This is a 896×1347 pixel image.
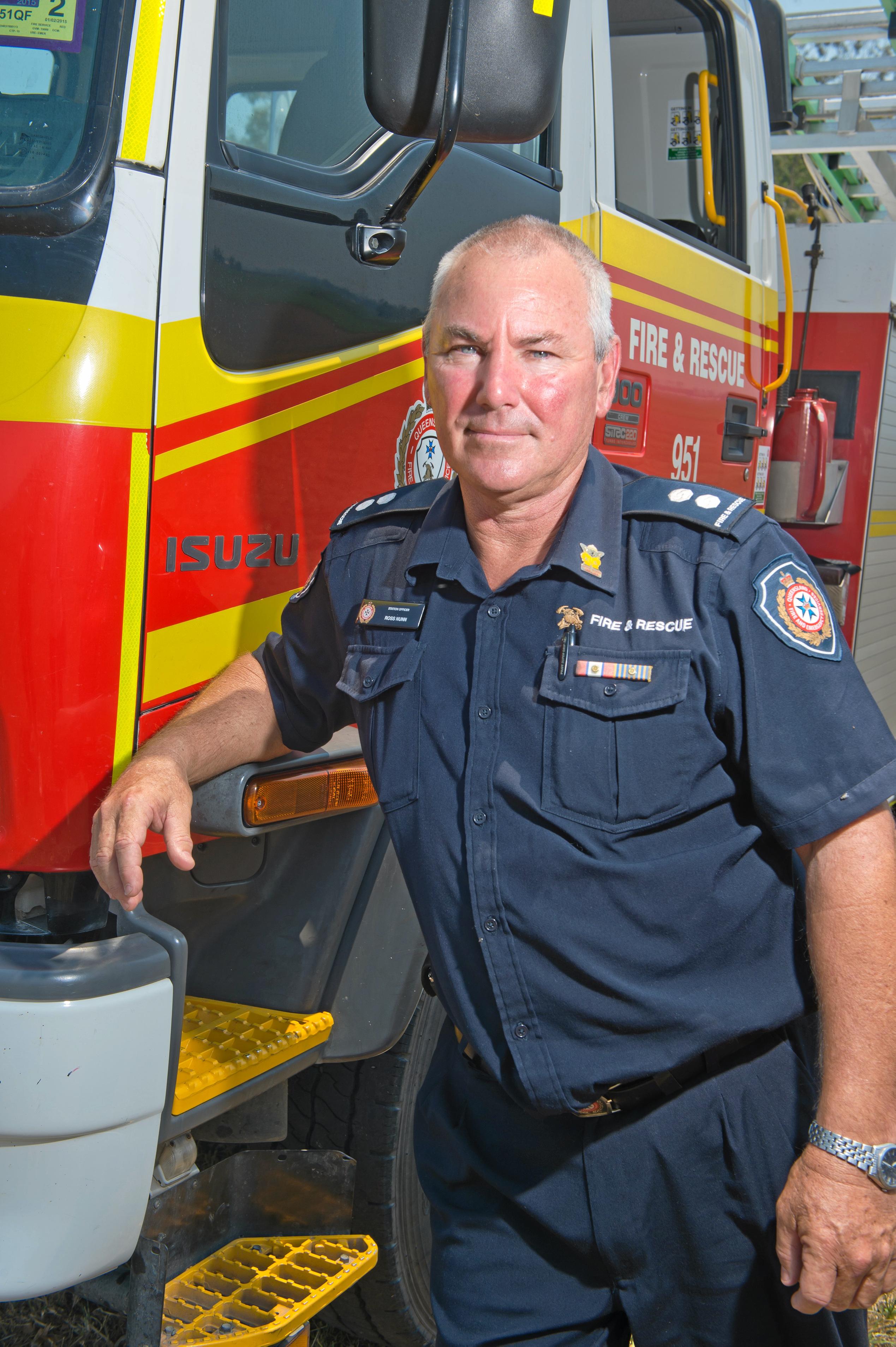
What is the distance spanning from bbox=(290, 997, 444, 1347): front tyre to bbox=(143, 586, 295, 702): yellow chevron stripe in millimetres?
768

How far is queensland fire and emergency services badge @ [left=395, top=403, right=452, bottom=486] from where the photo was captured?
81.0 inches

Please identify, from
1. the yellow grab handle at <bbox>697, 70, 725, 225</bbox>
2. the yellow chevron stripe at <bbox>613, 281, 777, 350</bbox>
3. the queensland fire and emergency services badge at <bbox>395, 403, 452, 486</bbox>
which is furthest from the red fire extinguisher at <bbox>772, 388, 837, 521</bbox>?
the queensland fire and emergency services badge at <bbox>395, 403, 452, 486</bbox>

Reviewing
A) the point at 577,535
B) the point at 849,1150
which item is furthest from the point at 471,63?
the point at 849,1150

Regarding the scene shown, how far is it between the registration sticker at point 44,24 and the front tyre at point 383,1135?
1.57 metres

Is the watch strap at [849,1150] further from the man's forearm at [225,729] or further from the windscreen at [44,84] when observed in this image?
the windscreen at [44,84]

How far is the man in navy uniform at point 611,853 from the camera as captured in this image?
137 cm

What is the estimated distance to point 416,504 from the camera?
1.74 m

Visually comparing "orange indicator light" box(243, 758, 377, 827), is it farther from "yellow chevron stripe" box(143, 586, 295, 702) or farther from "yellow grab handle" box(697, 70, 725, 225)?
"yellow grab handle" box(697, 70, 725, 225)

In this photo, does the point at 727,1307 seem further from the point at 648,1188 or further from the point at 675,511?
the point at 675,511

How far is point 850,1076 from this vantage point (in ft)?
4.43

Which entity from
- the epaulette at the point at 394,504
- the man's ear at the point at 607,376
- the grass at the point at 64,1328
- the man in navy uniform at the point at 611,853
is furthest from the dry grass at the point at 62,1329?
the man's ear at the point at 607,376

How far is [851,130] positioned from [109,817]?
4.09 m

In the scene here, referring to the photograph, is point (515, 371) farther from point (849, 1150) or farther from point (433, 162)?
point (849, 1150)

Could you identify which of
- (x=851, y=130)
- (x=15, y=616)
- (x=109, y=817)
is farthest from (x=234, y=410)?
(x=851, y=130)
